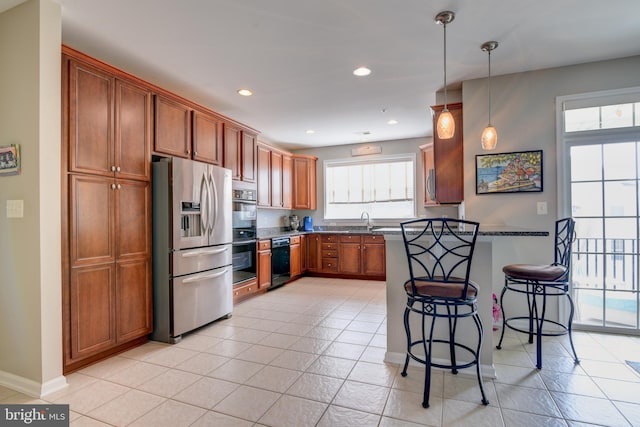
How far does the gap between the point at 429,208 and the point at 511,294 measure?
2628mm

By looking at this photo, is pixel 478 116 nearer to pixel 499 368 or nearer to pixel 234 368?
pixel 499 368

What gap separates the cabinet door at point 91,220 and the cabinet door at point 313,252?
3740mm

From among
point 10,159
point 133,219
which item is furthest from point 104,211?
point 10,159

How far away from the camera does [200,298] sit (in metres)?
3.26

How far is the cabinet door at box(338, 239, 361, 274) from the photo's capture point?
18.8 feet

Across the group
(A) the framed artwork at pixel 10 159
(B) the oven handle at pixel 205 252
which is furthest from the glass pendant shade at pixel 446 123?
(A) the framed artwork at pixel 10 159

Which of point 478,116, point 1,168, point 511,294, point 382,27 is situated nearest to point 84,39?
point 1,168

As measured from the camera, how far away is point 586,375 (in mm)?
2262

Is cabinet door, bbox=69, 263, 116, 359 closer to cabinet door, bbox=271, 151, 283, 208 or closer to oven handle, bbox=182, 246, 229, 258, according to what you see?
oven handle, bbox=182, 246, 229, 258

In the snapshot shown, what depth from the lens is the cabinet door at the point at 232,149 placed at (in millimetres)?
4082

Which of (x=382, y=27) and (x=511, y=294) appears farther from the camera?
(x=511, y=294)

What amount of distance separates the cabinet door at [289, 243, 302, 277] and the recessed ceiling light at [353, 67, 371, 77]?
10.3 feet

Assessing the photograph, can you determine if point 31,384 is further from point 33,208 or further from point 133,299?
point 33,208

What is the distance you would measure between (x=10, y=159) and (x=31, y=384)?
1.54 meters
